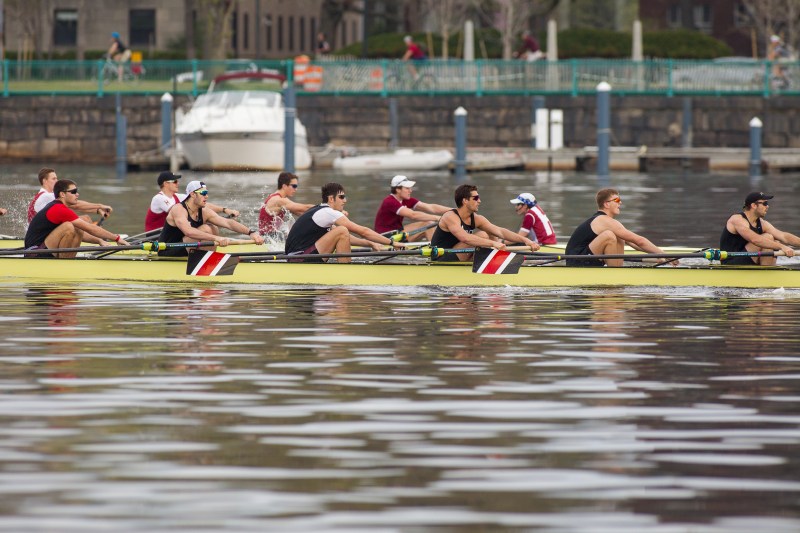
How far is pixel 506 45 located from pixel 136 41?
26435mm

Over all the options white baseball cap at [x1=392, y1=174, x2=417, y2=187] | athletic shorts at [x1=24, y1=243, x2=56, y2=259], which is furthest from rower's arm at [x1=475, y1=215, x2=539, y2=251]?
athletic shorts at [x1=24, y1=243, x2=56, y2=259]

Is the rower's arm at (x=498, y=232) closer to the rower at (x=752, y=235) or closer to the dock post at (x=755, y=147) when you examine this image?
the rower at (x=752, y=235)

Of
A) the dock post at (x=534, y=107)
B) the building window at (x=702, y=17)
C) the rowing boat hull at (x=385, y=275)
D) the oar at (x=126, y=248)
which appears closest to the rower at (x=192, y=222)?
the oar at (x=126, y=248)

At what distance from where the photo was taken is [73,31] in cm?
7862

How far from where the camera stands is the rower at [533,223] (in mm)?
19922

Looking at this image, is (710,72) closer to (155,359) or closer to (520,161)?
(520,161)

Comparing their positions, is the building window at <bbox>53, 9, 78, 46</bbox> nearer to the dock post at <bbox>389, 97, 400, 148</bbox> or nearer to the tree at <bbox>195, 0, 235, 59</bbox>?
the tree at <bbox>195, 0, 235, 59</bbox>

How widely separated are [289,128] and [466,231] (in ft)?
86.6

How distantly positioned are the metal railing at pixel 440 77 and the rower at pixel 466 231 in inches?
1142

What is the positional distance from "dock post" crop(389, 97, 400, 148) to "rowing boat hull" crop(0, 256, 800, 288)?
30.2 metres

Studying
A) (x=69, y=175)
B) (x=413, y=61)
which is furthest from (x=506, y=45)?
(x=69, y=175)

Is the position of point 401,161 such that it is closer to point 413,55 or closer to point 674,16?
point 413,55

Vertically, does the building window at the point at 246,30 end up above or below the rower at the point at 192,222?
above

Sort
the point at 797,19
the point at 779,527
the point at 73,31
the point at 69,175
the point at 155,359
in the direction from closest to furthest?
the point at 779,527 < the point at 155,359 < the point at 69,175 < the point at 797,19 < the point at 73,31
